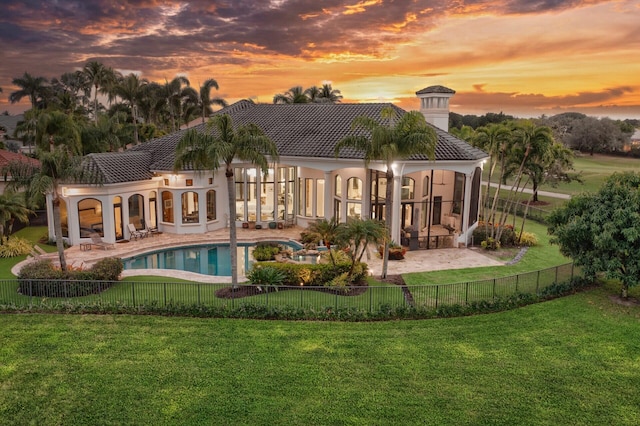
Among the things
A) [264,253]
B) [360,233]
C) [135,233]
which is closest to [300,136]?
[264,253]

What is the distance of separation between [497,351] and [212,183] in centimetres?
2201

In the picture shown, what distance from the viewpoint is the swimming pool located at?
909 inches

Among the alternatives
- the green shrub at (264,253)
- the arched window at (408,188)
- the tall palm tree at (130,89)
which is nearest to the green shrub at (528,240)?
the arched window at (408,188)

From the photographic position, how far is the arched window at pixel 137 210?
93.4 ft

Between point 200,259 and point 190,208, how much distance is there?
595 centimetres

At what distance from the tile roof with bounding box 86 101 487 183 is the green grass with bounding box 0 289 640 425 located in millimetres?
13200

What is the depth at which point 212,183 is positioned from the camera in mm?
30641

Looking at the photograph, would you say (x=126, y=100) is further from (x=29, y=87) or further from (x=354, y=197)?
(x=354, y=197)

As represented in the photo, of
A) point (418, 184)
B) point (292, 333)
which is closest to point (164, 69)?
point (418, 184)

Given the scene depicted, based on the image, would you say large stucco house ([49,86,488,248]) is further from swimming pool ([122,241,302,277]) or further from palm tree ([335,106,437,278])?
palm tree ([335,106,437,278])

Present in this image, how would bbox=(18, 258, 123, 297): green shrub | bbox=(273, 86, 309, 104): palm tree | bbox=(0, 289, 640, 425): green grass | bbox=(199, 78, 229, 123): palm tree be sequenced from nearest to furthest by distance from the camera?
bbox=(0, 289, 640, 425): green grass
bbox=(18, 258, 123, 297): green shrub
bbox=(199, 78, 229, 123): palm tree
bbox=(273, 86, 309, 104): palm tree

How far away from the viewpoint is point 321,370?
12.6m

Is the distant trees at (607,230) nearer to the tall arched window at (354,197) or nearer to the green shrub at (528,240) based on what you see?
the green shrub at (528,240)

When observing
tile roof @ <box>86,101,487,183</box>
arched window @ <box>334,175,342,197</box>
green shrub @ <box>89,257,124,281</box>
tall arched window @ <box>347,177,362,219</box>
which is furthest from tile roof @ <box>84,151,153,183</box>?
tall arched window @ <box>347,177,362,219</box>
